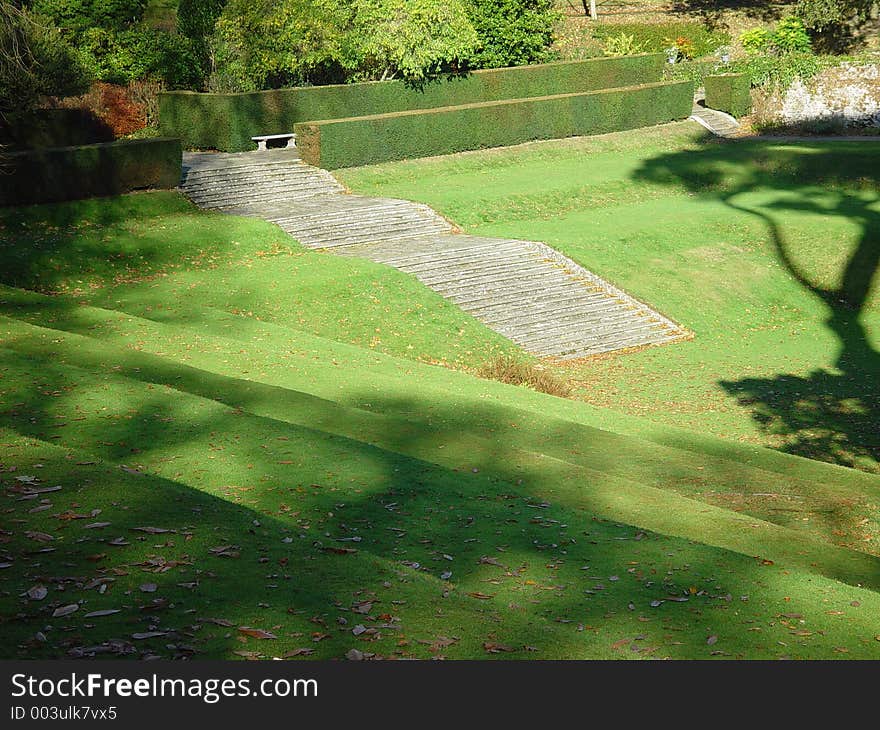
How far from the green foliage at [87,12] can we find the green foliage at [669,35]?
31.1 metres

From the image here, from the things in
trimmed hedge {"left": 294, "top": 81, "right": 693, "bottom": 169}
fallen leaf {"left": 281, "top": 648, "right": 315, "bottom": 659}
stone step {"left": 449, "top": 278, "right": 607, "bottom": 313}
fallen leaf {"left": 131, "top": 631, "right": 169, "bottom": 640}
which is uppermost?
trimmed hedge {"left": 294, "top": 81, "right": 693, "bottom": 169}

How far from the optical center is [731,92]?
53.6 meters

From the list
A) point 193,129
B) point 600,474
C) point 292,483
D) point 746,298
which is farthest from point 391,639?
point 193,129

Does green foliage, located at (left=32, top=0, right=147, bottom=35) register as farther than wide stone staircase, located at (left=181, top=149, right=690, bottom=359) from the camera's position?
Yes

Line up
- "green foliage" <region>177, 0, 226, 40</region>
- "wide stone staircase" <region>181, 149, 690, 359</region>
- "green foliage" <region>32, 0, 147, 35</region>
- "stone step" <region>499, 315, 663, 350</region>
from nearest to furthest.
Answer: "stone step" <region>499, 315, 663, 350</region>, "wide stone staircase" <region>181, 149, 690, 359</region>, "green foliage" <region>32, 0, 147, 35</region>, "green foliage" <region>177, 0, 226, 40</region>

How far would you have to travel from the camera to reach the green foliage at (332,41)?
142 feet

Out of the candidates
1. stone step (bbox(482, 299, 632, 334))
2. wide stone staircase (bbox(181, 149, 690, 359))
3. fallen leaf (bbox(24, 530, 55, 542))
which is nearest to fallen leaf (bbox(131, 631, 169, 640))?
fallen leaf (bbox(24, 530, 55, 542))

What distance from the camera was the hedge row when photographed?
134 ft

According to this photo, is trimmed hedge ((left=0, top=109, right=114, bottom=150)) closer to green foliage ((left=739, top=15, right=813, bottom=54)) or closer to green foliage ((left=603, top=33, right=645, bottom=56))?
green foliage ((left=603, top=33, right=645, bottom=56))

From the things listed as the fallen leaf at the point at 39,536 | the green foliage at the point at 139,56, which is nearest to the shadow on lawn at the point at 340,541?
the fallen leaf at the point at 39,536

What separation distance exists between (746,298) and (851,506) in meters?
17.0

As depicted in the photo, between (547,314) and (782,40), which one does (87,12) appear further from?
(782,40)

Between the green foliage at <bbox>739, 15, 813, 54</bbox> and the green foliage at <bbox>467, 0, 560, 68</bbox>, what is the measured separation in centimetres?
1454

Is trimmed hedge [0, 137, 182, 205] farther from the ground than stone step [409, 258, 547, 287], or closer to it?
farther from the ground
